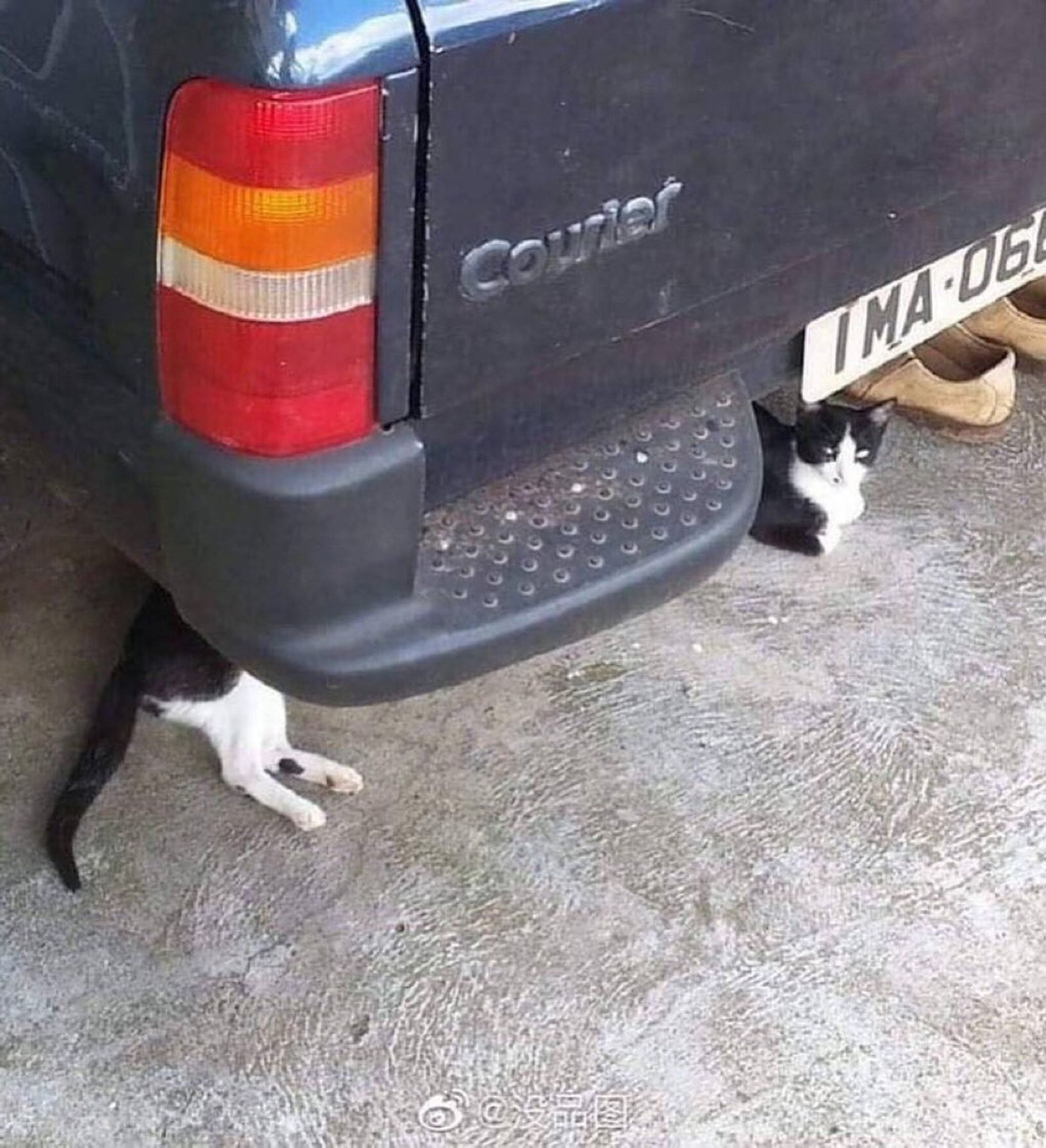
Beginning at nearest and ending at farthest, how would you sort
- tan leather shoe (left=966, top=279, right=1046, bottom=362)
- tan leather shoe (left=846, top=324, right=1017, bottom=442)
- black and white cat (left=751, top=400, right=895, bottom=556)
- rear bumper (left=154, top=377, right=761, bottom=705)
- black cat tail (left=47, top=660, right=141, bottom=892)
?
rear bumper (left=154, top=377, right=761, bottom=705), black cat tail (left=47, top=660, right=141, bottom=892), black and white cat (left=751, top=400, right=895, bottom=556), tan leather shoe (left=846, top=324, right=1017, bottom=442), tan leather shoe (left=966, top=279, right=1046, bottom=362)

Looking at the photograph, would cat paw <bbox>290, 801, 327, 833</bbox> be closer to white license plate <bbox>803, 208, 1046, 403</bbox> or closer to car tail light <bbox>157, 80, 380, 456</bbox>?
white license plate <bbox>803, 208, 1046, 403</bbox>

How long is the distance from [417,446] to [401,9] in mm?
479

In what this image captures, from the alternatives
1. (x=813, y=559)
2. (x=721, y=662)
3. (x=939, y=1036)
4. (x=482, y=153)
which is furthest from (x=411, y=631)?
(x=813, y=559)

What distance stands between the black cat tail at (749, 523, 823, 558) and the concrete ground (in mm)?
76

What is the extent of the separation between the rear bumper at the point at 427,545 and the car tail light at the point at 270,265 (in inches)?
2.0

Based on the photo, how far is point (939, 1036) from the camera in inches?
104

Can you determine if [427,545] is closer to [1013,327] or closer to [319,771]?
[319,771]

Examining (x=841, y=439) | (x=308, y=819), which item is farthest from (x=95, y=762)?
(x=841, y=439)

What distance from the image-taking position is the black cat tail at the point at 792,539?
3.58m

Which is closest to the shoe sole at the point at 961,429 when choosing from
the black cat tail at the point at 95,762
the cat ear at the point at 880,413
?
the cat ear at the point at 880,413

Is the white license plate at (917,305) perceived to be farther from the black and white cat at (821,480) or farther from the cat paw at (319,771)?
the cat paw at (319,771)

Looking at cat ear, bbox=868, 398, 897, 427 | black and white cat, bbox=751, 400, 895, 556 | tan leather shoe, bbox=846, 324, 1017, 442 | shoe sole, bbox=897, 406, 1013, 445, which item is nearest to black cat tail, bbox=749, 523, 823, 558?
black and white cat, bbox=751, 400, 895, 556

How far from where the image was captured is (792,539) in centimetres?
360

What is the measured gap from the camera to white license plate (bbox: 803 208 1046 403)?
8.36ft
